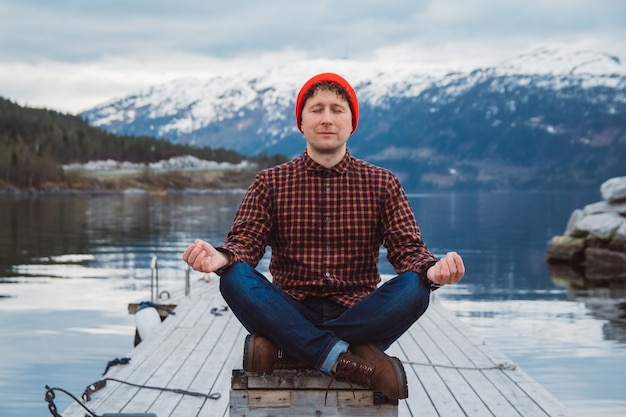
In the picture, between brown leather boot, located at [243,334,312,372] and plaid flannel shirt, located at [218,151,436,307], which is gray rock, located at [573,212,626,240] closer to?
plaid flannel shirt, located at [218,151,436,307]

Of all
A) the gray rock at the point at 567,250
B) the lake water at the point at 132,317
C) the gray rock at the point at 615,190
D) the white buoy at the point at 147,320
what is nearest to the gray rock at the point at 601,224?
the gray rock at the point at 567,250

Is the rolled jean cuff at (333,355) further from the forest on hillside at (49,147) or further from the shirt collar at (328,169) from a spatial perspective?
the forest on hillside at (49,147)

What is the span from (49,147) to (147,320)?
5947 inches

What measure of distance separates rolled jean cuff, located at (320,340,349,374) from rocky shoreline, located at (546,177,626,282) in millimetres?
23829

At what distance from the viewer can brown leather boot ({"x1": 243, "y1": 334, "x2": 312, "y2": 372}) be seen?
457cm

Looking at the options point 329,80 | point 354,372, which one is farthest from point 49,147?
point 354,372

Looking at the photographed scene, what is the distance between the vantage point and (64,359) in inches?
516

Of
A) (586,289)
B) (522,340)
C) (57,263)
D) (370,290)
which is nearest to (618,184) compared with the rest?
(586,289)

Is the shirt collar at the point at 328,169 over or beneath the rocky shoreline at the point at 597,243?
over

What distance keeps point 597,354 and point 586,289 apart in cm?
1001

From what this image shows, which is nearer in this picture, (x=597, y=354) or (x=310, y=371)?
(x=310, y=371)

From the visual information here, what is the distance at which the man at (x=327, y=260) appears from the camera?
4.49m

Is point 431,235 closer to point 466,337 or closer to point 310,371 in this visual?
point 466,337

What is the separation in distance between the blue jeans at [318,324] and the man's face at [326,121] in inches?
32.0
